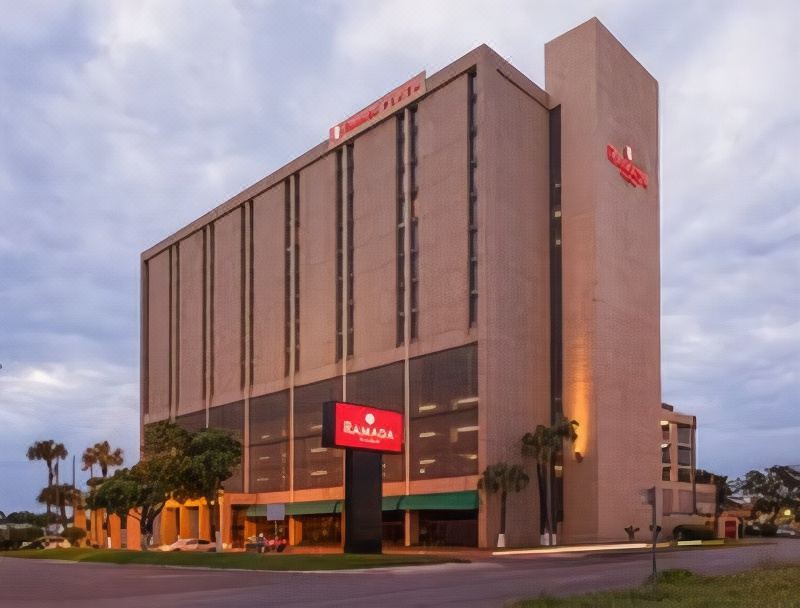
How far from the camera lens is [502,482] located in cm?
6619

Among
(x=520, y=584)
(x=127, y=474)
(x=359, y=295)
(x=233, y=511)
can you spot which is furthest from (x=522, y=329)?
(x=520, y=584)

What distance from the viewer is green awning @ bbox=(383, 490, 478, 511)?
68.1m

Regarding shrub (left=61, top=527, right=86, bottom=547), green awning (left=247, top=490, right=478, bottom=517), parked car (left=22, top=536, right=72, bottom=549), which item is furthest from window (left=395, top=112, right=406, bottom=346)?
shrub (left=61, top=527, right=86, bottom=547)

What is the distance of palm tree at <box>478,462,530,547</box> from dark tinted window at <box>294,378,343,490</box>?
17.8 m

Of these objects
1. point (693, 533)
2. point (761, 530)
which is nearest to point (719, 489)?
point (761, 530)

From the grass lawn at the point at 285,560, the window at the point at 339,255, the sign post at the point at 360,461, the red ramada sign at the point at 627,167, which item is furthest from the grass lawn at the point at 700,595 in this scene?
the window at the point at 339,255

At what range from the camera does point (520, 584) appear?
93.9 ft

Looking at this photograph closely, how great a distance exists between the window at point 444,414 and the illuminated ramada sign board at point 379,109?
22.0 metres

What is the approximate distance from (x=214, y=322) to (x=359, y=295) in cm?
2559

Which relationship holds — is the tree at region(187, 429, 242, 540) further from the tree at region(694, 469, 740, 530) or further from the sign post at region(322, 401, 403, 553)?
the tree at region(694, 469, 740, 530)

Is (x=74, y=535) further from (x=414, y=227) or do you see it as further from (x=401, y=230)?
(x=414, y=227)

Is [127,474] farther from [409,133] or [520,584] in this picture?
[520,584]

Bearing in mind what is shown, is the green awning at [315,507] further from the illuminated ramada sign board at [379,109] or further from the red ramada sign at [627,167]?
the red ramada sign at [627,167]

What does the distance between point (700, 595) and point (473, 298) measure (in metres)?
52.0
